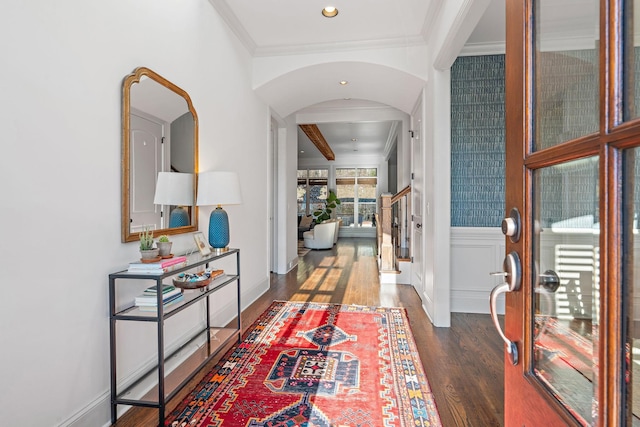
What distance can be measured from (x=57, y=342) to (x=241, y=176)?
2.26 meters

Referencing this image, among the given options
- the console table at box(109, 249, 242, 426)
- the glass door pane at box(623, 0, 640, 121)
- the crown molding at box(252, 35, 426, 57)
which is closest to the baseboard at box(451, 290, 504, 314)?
the console table at box(109, 249, 242, 426)

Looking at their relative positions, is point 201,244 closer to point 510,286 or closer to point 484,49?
point 510,286

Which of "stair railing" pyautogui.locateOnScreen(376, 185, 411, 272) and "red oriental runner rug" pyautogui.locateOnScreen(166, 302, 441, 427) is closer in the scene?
"red oriental runner rug" pyautogui.locateOnScreen(166, 302, 441, 427)

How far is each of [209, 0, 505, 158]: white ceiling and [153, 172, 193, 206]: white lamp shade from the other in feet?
5.21

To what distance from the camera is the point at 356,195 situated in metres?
11.4

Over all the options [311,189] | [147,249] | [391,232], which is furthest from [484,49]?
[311,189]

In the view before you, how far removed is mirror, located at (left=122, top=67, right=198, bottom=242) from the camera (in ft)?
6.06

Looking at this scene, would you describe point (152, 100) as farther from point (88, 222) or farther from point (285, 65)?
point (285, 65)

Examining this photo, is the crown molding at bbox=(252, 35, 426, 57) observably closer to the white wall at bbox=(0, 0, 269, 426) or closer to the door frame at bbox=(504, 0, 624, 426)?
the white wall at bbox=(0, 0, 269, 426)

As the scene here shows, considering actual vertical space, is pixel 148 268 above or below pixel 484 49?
below

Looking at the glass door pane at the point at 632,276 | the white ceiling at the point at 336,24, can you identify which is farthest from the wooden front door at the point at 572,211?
the white ceiling at the point at 336,24

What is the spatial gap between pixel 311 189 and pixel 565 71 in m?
11.1

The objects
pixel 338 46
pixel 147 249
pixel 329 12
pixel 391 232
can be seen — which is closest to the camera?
pixel 147 249

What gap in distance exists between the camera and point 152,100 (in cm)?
208
